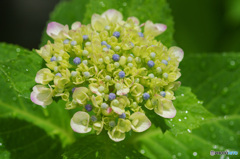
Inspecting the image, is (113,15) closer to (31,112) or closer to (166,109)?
(166,109)

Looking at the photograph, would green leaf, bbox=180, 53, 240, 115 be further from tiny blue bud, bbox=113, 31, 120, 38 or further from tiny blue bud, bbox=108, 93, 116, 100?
tiny blue bud, bbox=108, 93, 116, 100

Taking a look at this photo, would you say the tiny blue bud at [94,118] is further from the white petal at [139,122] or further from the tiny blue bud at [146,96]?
the tiny blue bud at [146,96]

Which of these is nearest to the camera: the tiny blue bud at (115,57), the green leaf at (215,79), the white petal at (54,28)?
the tiny blue bud at (115,57)

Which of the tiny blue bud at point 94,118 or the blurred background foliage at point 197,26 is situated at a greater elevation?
the tiny blue bud at point 94,118

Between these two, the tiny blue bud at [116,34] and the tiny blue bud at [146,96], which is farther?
the tiny blue bud at [116,34]

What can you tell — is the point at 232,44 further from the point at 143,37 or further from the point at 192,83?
the point at 143,37

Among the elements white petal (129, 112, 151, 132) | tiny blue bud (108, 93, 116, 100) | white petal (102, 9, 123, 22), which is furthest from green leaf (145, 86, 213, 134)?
white petal (102, 9, 123, 22)

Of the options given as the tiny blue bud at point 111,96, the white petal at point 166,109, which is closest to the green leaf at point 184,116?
the white petal at point 166,109
